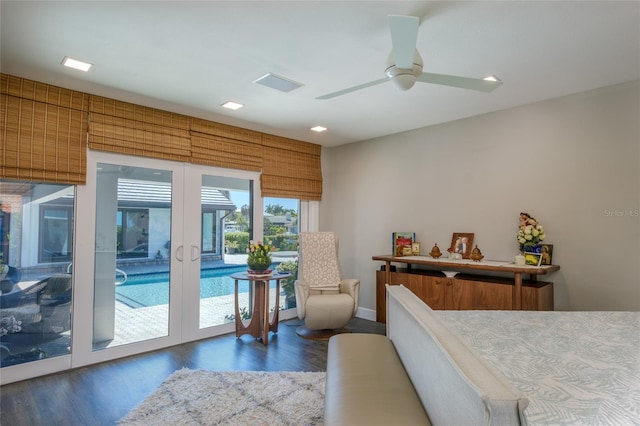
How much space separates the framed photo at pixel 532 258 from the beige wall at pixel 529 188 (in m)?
0.27

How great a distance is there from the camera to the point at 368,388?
152 centimetres

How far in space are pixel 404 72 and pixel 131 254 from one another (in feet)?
10.3

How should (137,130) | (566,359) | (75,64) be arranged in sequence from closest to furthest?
(566,359) → (75,64) → (137,130)

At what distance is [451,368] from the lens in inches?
41.3

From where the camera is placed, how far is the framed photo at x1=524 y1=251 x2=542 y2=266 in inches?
125

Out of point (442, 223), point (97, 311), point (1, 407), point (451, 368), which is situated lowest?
point (1, 407)

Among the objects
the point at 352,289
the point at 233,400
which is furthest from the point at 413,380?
the point at 352,289

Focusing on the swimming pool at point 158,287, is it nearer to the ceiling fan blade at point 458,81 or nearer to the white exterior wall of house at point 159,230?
the white exterior wall of house at point 159,230

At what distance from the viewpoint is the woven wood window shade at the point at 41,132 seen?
276cm

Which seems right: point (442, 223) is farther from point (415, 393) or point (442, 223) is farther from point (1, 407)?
point (1, 407)

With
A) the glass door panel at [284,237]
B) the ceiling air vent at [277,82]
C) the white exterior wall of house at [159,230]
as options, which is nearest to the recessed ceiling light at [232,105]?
the ceiling air vent at [277,82]

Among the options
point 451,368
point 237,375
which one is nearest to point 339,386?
point 451,368

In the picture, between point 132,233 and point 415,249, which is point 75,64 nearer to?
point 132,233

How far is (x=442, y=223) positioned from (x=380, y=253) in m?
1.00
